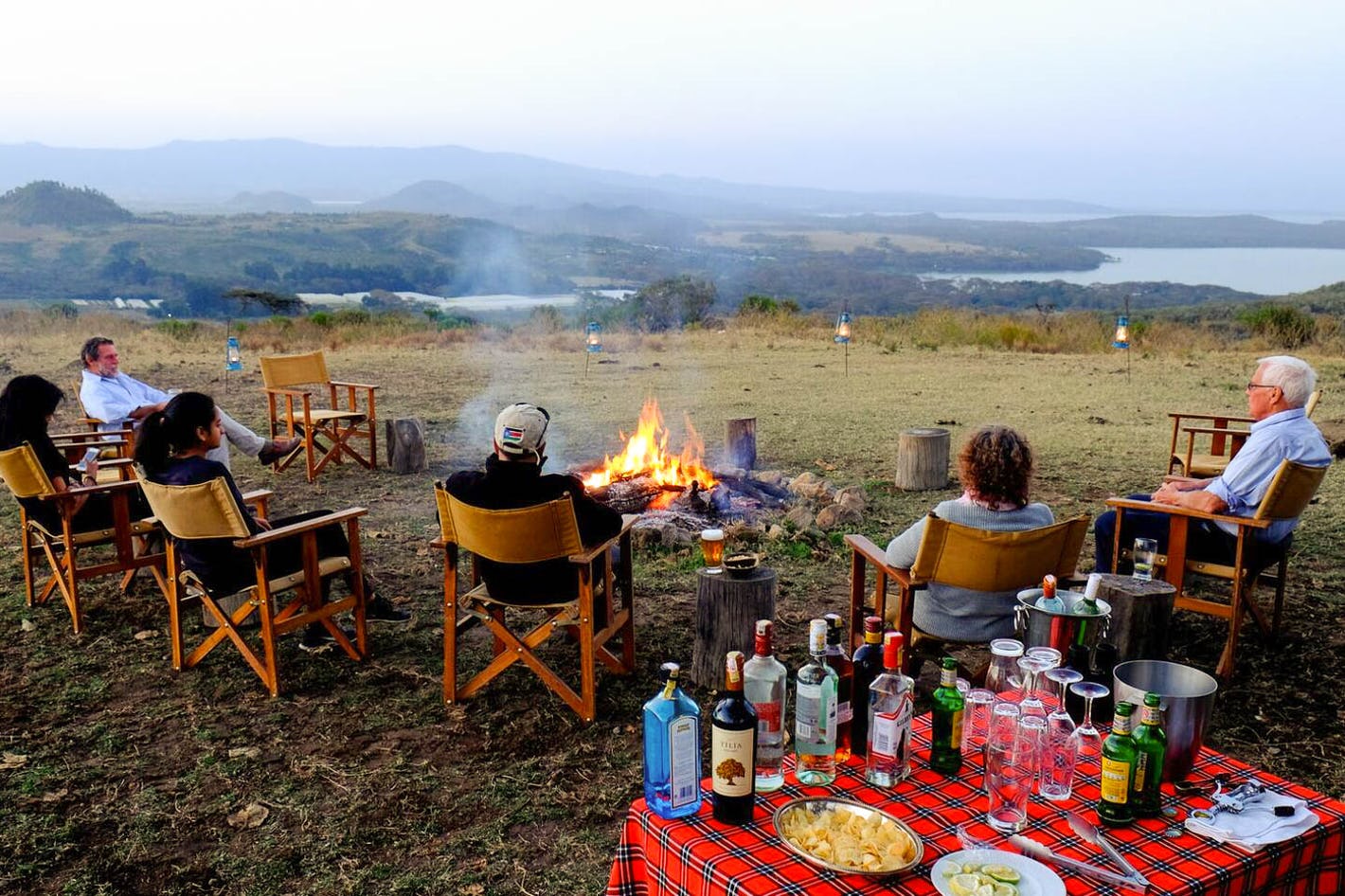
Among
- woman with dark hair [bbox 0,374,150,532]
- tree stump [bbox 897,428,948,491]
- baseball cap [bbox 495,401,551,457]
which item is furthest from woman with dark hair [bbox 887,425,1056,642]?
woman with dark hair [bbox 0,374,150,532]

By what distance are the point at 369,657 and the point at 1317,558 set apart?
526cm

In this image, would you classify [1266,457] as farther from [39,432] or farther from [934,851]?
[39,432]

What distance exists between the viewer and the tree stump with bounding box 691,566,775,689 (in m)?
3.99

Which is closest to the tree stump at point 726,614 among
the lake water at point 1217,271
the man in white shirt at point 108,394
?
the man in white shirt at point 108,394

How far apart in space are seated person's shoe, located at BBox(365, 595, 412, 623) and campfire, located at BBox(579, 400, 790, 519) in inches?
67.4

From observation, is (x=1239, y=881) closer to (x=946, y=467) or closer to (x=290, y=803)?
(x=290, y=803)

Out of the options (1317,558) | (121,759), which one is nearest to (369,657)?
(121,759)

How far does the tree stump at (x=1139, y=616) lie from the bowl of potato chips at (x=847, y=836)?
1873 millimetres

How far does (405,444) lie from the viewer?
26.8 feet

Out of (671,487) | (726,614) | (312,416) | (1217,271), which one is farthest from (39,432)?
(1217,271)

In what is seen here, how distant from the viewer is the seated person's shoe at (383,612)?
4770 mm

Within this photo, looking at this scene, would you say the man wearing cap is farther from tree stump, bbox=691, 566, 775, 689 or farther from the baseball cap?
tree stump, bbox=691, 566, 775, 689

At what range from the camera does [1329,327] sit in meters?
19.1

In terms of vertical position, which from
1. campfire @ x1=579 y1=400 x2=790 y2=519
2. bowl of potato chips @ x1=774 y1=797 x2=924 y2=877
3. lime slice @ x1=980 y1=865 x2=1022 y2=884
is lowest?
campfire @ x1=579 y1=400 x2=790 y2=519
